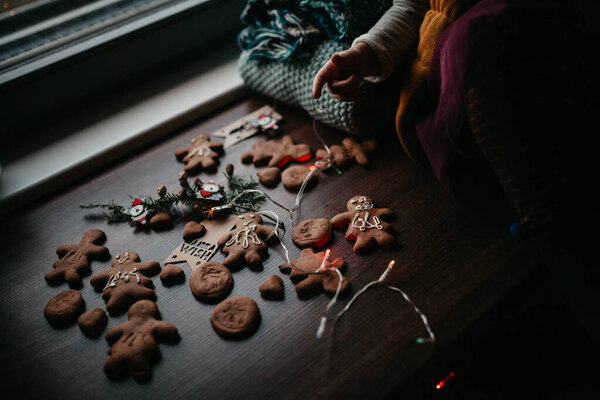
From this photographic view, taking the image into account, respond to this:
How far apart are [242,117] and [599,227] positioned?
0.88 metres

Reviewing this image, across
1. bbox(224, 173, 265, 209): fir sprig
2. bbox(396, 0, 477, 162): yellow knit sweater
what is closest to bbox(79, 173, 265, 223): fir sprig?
bbox(224, 173, 265, 209): fir sprig

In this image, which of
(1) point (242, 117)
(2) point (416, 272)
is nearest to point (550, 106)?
(2) point (416, 272)

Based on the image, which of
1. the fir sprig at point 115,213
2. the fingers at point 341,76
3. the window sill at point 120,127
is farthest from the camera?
the window sill at point 120,127

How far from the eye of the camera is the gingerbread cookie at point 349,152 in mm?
963

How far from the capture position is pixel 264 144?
3.46 ft

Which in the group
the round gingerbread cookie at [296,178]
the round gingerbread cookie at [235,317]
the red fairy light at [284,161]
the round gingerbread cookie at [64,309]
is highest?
the red fairy light at [284,161]

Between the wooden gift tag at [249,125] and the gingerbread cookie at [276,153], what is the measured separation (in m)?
0.07

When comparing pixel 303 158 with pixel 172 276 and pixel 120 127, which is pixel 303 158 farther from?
pixel 120 127

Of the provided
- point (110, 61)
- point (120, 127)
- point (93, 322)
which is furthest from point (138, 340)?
point (110, 61)

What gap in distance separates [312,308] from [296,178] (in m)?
0.33

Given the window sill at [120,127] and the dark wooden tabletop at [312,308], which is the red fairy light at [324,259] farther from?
the window sill at [120,127]

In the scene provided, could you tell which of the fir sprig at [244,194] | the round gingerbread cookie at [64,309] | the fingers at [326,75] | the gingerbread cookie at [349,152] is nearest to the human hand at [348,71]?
the fingers at [326,75]

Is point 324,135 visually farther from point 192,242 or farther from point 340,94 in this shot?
point 192,242

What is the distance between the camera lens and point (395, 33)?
88 cm
